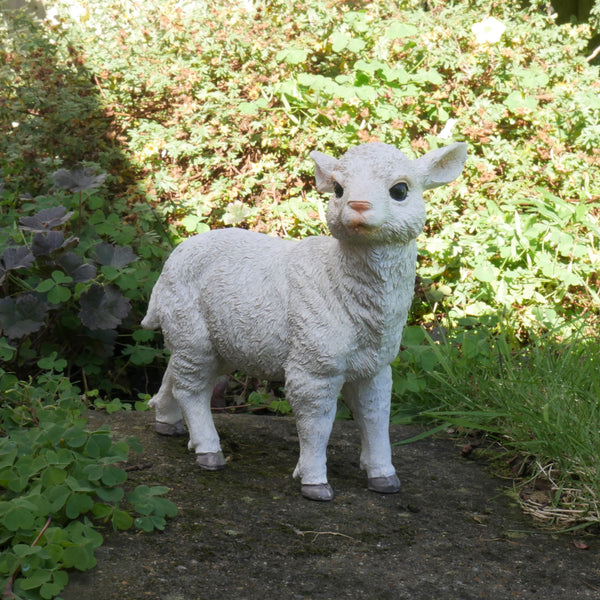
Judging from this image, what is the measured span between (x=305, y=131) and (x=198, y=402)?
2599 mm

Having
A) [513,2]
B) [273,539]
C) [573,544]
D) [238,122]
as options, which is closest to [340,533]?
[273,539]

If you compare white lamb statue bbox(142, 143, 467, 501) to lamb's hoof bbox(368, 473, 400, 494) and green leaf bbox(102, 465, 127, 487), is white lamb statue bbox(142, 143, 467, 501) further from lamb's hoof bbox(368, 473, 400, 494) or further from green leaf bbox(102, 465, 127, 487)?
green leaf bbox(102, 465, 127, 487)

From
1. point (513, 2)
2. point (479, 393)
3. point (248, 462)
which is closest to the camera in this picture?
point (248, 462)

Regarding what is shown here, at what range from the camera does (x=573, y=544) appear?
2566mm

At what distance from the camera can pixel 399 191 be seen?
2.52 meters

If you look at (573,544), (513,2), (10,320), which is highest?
(513,2)

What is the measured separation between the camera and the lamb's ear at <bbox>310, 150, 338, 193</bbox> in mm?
2709

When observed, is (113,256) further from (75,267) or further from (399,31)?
(399,31)

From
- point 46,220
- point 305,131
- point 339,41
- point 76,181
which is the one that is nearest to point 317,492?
point 46,220

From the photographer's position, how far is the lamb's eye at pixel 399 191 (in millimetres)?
2508

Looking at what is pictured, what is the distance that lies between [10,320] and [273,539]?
181 centimetres

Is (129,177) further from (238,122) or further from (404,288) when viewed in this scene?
(404,288)

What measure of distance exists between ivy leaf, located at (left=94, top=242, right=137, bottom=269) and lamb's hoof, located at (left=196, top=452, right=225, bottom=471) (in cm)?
135

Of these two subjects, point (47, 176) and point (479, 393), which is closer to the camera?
point (479, 393)
